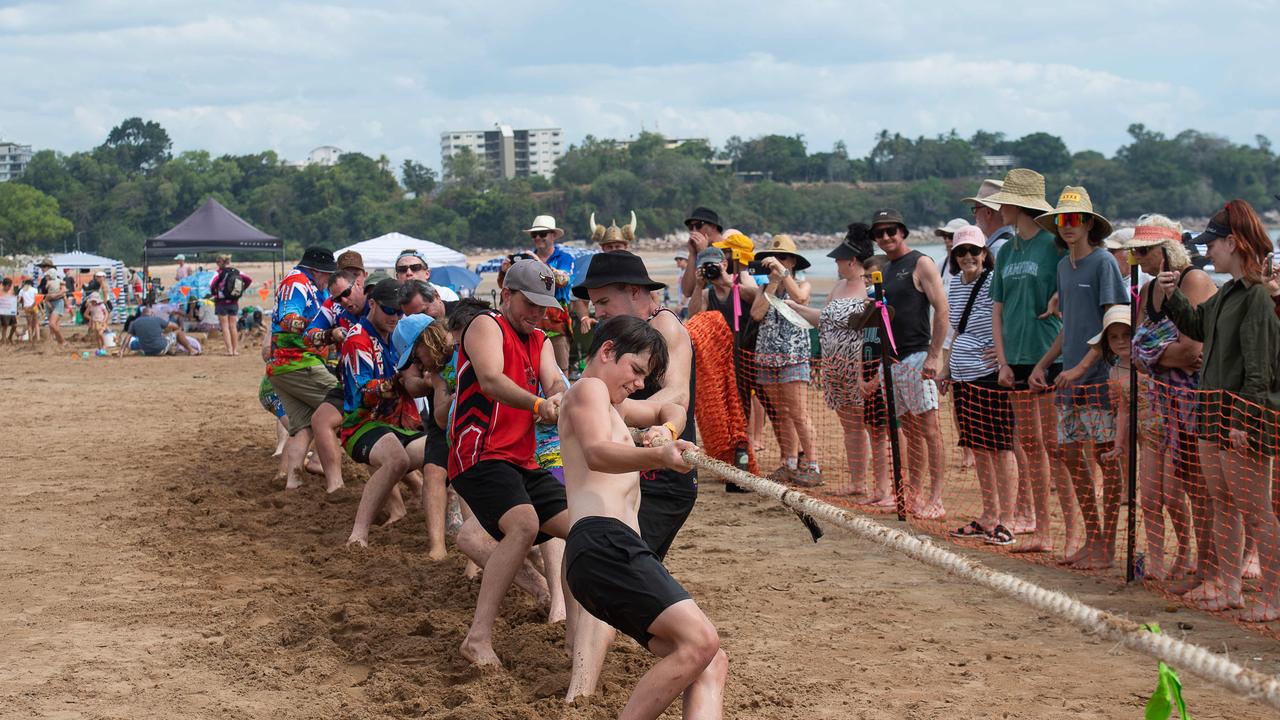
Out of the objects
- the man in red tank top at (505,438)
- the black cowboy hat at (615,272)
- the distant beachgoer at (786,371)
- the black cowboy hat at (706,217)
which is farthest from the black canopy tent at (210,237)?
the black cowboy hat at (615,272)

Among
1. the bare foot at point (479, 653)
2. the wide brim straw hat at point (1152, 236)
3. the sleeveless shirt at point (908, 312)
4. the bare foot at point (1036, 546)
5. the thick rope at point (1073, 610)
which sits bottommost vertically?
the bare foot at point (1036, 546)

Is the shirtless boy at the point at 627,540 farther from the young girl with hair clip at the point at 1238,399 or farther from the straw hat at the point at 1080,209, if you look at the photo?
Result: the straw hat at the point at 1080,209

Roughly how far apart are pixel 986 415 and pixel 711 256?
248cm

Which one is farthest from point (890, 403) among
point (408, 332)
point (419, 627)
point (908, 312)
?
point (419, 627)

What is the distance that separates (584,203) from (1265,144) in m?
91.8

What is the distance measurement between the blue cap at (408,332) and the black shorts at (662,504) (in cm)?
258

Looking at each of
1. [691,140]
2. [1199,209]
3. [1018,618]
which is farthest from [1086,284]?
[691,140]

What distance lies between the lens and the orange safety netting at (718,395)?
9.63 m

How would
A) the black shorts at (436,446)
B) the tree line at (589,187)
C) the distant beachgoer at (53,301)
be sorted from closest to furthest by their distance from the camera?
the black shorts at (436,446) < the distant beachgoer at (53,301) < the tree line at (589,187)

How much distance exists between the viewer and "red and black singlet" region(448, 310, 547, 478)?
18.6 ft

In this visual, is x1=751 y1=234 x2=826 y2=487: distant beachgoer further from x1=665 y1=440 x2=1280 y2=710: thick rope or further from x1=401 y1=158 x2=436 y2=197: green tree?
x1=401 y1=158 x2=436 y2=197: green tree

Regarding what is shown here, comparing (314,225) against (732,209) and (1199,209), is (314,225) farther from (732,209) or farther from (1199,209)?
(1199,209)

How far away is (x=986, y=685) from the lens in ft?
17.1

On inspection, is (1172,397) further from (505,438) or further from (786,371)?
(786,371)
